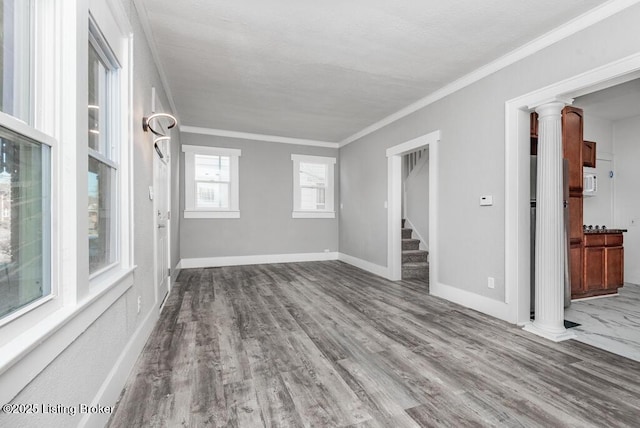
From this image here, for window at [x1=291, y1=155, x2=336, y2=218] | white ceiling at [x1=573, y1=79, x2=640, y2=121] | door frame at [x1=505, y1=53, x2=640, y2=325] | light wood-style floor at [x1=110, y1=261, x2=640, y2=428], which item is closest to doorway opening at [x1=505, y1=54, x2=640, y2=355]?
door frame at [x1=505, y1=53, x2=640, y2=325]

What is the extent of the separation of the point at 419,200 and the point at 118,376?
549cm

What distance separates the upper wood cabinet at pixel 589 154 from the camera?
4246 mm

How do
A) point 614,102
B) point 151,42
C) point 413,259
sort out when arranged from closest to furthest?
point 151,42
point 614,102
point 413,259

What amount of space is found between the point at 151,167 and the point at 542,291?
367 cm

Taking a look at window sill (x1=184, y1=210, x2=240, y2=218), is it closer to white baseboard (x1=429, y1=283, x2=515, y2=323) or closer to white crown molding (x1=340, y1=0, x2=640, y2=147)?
white crown molding (x1=340, y1=0, x2=640, y2=147)

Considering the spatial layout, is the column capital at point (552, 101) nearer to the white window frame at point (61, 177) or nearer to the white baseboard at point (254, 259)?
the white window frame at point (61, 177)

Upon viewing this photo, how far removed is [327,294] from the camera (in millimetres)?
3924

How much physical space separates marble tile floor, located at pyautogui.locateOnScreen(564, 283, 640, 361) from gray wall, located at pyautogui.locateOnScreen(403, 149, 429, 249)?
102 inches

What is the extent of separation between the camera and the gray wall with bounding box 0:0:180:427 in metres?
1.00

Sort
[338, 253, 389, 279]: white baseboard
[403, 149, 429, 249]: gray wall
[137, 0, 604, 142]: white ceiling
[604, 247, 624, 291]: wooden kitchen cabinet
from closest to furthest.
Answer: [137, 0, 604, 142]: white ceiling, [604, 247, 624, 291]: wooden kitchen cabinet, [338, 253, 389, 279]: white baseboard, [403, 149, 429, 249]: gray wall

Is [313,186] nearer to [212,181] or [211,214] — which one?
[212,181]

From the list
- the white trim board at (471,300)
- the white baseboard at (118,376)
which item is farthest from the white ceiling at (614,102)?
the white baseboard at (118,376)

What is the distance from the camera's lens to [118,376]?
1.72 metres

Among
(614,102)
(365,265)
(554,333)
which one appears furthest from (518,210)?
(365,265)
